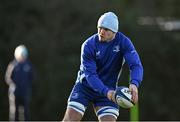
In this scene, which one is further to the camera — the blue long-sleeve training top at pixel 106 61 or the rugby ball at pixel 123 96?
the blue long-sleeve training top at pixel 106 61

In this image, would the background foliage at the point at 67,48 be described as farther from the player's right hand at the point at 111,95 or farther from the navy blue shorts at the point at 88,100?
the player's right hand at the point at 111,95

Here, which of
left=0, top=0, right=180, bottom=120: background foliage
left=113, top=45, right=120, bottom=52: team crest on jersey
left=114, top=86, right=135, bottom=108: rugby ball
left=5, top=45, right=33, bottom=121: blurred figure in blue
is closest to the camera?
left=114, top=86, right=135, bottom=108: rugby ball

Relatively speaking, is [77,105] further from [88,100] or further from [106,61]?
[106,61]

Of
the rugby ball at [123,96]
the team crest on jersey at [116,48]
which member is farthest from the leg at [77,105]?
the rugby ball at [123,96]

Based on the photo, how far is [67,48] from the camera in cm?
2608

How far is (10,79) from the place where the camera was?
18781 millimetres

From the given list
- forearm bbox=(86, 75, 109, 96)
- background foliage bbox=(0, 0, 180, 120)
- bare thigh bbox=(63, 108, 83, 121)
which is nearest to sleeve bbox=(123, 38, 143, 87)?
forearm bbox=(86, 75, 109, 96)

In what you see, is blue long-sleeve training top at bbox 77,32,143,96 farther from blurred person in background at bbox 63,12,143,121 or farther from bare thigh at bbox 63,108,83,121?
bare thigh at bbox 63,108,83,121

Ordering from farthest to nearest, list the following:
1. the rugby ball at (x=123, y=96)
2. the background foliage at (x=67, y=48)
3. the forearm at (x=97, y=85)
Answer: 1. the background foliage at (x=67, y=48)
2. the forearm at (x=97, y=85)
3. the rugby ball at (x=123, y=96)

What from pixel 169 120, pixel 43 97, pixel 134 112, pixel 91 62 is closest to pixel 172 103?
pixel 169 120

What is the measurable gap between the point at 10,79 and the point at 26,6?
7860 mm

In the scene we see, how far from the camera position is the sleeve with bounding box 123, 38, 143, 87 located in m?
9.66

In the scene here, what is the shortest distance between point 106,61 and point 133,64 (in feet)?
1.43

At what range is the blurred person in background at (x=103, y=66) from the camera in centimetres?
980
